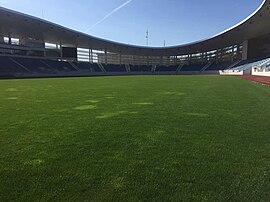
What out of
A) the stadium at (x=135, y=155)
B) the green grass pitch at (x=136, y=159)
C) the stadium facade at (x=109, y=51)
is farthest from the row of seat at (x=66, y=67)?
the green grass pitch at (x=136, y=159)

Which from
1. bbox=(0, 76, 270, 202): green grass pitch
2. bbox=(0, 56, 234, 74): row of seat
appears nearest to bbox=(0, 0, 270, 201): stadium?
bbox=(0, 76, 270, 202): green grass pitch

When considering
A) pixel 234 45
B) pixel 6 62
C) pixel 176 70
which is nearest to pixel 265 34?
pixel 234 45

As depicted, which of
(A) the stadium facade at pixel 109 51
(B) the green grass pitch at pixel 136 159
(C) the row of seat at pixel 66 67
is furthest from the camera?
(C) the row of seat at pixel 66 67

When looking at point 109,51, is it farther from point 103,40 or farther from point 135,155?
point 135,155

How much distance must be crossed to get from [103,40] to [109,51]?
581 inches

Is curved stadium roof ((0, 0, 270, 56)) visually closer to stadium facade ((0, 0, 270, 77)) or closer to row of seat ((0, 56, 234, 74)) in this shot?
stadium facade ((0, 0, 270, 77))

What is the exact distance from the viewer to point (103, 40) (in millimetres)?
66062

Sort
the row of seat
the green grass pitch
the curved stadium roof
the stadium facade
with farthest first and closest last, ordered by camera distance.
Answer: the row of seat → the stadium facade → the curved stadium roof → the green grass pitch

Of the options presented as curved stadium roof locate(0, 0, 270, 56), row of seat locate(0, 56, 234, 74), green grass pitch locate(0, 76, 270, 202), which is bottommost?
green grass pitch locate(0, 76, 270, 202)

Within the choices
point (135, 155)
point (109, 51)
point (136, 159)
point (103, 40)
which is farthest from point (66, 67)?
point (136, 159)

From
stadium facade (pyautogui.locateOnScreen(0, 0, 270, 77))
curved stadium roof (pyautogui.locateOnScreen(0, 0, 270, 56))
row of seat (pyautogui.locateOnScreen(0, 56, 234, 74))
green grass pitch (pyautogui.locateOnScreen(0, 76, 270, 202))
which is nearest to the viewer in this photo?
green grass pitch (pyautogui.locateOnScreen(0, 76, 270, 202))

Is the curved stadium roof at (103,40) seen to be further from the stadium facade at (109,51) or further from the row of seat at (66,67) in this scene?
the row of seat at (66,67)

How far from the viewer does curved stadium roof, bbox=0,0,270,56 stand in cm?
3968

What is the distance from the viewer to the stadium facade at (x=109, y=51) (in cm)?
4616
